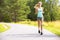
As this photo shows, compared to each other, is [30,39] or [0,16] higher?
[30,39]

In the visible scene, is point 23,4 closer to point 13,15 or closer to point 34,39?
point 13,15

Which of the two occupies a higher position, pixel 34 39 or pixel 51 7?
pixel 34 39

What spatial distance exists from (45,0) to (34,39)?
59.5 metres

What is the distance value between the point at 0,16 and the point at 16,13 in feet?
14.0

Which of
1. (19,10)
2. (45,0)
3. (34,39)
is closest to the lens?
(34,39)

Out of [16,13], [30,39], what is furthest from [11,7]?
[30,39]

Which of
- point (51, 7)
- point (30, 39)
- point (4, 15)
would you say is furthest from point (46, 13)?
point (30, 39)

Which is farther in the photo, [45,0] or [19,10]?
[45,0]

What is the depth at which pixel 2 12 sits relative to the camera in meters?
65.0

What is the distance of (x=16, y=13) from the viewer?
6431 centimetres

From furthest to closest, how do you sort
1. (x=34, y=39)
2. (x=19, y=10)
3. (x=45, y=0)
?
1. (x=45, y=0)
2. (x=19, y=10)
3. (x=34, y=39)

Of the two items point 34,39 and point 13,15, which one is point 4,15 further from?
point 34,39

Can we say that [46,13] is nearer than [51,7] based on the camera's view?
Yes

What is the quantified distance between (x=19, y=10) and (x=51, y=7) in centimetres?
1202
